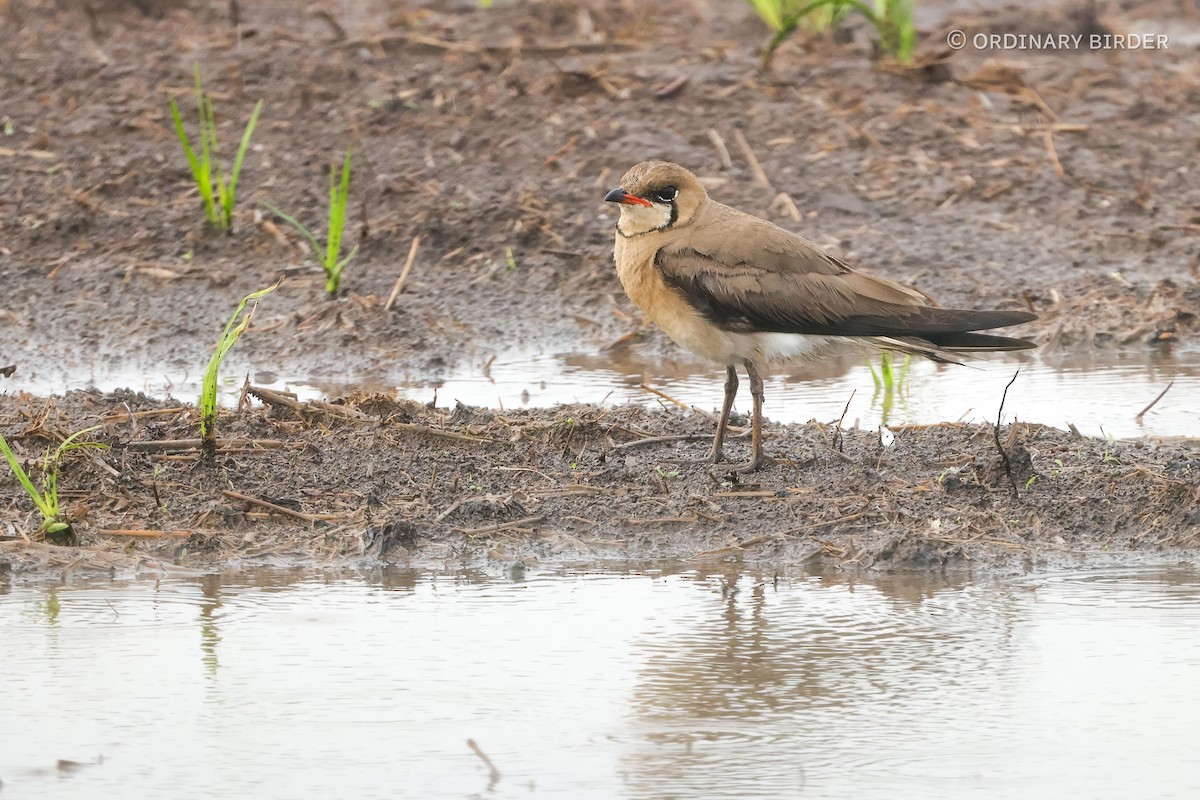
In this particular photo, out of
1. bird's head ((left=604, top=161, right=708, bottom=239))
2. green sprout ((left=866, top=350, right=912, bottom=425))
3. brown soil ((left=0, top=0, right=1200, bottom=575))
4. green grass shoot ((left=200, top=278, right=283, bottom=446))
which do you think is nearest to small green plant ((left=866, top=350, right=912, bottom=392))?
green sprout ((left=866, top=350, right=912, bottom=425))

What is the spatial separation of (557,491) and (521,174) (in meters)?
4.24

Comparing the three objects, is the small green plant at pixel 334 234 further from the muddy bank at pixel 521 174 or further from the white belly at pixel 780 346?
the white belly at pixel 780 346

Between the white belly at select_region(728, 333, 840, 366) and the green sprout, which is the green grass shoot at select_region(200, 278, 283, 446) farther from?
the green sprout

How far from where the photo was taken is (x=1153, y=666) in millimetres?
4035

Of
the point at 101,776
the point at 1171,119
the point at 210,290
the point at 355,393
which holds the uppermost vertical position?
the point at 1171,119

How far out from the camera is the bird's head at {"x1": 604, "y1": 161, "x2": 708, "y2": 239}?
6172 mm

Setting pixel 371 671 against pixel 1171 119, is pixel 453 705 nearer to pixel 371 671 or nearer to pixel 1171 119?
pixel 371 671

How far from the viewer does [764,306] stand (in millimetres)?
5762

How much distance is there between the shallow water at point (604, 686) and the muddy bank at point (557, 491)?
0.75 ft

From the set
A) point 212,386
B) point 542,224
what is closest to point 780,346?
point 212,386

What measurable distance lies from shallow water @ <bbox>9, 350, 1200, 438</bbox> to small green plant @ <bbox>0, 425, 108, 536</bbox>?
1562mm

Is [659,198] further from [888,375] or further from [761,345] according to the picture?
[888,375]

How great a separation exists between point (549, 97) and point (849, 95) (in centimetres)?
184

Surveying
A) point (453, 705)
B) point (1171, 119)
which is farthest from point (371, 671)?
point (1171, 119)
